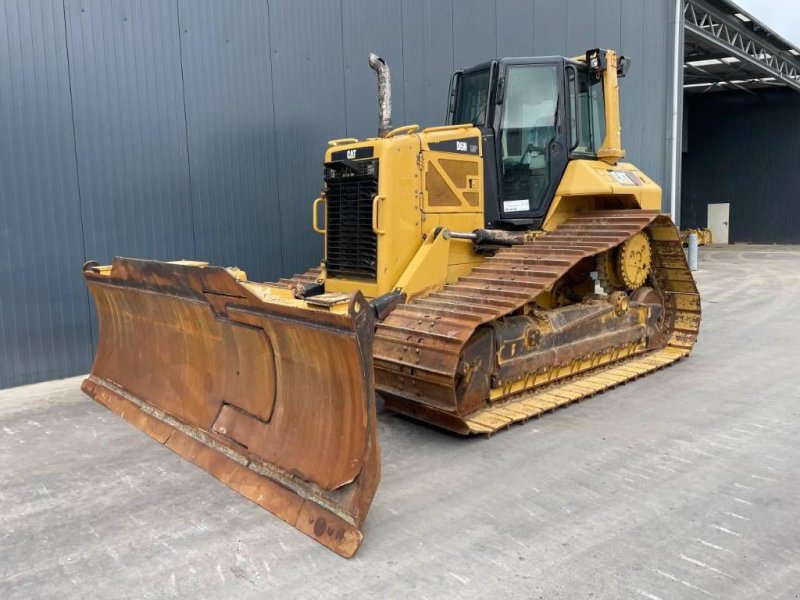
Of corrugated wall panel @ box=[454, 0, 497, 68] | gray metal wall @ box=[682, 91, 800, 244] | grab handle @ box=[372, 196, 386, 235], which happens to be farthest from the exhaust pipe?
gray metal wall @ box=[682, 91, 800, 244]

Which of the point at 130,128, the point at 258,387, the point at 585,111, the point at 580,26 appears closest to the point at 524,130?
the point at 585,111

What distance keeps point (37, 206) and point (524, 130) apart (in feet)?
16.2

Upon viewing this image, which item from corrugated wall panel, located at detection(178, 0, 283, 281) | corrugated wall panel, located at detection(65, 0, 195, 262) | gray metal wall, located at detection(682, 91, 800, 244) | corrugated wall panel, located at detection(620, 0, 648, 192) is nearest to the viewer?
corrugated wall panel, located at detection(65, 0, 195, 262)

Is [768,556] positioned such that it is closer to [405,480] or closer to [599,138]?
[405,480]

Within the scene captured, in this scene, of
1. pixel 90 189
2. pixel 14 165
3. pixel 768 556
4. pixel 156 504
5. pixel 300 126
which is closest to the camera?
pixel 768 556

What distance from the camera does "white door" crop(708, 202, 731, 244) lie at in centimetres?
2786

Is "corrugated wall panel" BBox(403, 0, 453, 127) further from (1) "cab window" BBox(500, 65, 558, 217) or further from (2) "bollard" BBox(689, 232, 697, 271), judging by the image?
(2) "bollard" BBox(689, 232, 697, 271)

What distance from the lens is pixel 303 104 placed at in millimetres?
8555

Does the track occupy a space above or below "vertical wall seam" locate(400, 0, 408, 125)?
below

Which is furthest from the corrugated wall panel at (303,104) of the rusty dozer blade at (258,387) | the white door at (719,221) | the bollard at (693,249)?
the white door at (719,221)

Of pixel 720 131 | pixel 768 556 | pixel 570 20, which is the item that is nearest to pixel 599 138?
pixel 768 556

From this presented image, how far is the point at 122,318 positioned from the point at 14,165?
228cm

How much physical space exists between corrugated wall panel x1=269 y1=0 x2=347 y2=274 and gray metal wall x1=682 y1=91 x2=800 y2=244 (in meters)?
23.6

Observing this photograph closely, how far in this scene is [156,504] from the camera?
12.5 feet
